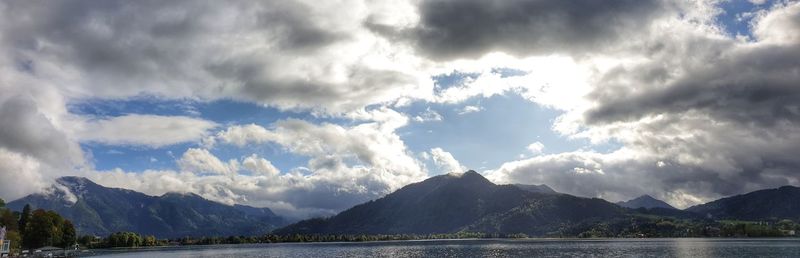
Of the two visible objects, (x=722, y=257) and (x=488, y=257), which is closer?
(x=722, y=257)

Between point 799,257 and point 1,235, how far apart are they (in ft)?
813

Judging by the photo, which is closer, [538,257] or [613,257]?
[613,257]

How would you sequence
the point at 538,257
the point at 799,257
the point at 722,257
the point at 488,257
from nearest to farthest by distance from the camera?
the point at 799,257 < the point at 722,257 < the point at 538,257 < the point at 488,257

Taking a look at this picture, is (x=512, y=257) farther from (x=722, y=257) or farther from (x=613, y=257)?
(x=722, y=257)

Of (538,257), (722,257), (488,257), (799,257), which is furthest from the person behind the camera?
(488,257)

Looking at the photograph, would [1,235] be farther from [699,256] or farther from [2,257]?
[699,256]

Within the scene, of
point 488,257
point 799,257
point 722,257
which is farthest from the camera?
point 488,257

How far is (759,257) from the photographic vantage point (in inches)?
6427

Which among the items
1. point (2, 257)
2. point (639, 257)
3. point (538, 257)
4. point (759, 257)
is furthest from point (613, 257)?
point (2, 257)

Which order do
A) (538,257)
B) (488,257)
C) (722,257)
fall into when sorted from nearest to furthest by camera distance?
(722,257)
(538,257)
(488,257)

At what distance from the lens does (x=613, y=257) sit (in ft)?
563

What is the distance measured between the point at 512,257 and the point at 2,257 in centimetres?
16459

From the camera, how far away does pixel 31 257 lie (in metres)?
195

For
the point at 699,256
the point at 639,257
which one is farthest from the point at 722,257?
the point at 639,257
